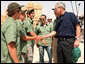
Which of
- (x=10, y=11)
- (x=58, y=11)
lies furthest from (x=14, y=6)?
(x=58, y=11)

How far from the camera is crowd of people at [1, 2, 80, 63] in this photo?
3156mm

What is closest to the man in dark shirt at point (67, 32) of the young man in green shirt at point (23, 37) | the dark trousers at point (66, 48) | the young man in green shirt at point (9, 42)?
the dark trousers at point (66, 48)

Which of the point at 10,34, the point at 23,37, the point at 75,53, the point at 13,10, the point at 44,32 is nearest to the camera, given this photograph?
the point at 10,34

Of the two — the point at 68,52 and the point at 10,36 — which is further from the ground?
the point at 10,36

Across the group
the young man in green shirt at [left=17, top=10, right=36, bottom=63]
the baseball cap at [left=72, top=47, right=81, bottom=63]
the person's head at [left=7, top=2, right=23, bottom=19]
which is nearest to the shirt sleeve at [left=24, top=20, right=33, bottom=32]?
the young man in green shirt at [left=17, top=10, right=36, bottom=63]

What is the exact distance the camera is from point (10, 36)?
3.11 metres

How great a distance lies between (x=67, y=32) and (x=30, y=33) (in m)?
1.34

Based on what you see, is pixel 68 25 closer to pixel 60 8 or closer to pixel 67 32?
pixel 67 32

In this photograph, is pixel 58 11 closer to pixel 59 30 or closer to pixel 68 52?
pixel 59 30

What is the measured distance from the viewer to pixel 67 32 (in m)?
4.83

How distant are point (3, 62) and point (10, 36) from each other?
463 millimetres

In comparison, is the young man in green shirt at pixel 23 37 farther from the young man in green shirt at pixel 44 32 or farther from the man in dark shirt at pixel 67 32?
the young man in green shirt at pixel 44 32

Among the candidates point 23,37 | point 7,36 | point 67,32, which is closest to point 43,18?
point 67,32

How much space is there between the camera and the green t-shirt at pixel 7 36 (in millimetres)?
3111
